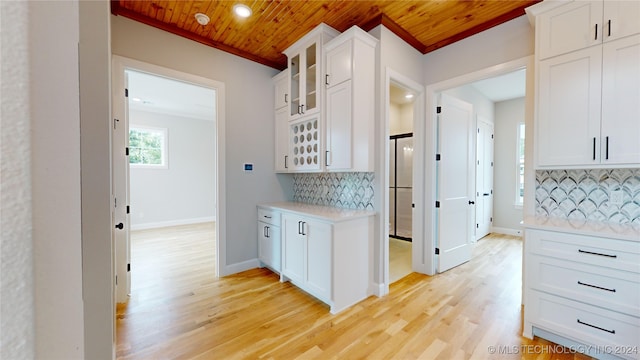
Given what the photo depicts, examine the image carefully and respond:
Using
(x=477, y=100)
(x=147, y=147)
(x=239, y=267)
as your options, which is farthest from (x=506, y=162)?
(x=147, y=147)

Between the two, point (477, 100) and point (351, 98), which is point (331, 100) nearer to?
point (351, 98)

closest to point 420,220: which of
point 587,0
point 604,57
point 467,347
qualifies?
point 467,347

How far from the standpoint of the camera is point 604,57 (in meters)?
1.78

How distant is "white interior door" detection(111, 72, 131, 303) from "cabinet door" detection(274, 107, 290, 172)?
165 cm

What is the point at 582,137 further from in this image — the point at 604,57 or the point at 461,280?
the point at 461,280

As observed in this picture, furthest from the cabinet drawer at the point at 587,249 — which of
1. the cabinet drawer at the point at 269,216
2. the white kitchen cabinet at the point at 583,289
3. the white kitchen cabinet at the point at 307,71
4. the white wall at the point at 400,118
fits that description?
the white wall at the point at 400,118

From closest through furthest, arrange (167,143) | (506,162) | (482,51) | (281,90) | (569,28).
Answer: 1. (569,28)
2. (482,51)
3. (281,90)
4. (506,162)
5. (167,143)

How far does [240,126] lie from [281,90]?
0.73 m

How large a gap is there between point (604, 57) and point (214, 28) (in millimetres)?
3327

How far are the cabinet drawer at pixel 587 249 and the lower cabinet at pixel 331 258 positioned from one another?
132 cm

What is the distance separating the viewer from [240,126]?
127 inches

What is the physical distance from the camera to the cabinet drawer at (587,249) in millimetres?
1563

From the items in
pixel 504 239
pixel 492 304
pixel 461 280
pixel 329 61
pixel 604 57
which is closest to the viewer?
pixel 604 57

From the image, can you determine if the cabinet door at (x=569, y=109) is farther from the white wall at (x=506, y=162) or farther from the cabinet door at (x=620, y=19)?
the white wall at (x=506, y=162)
